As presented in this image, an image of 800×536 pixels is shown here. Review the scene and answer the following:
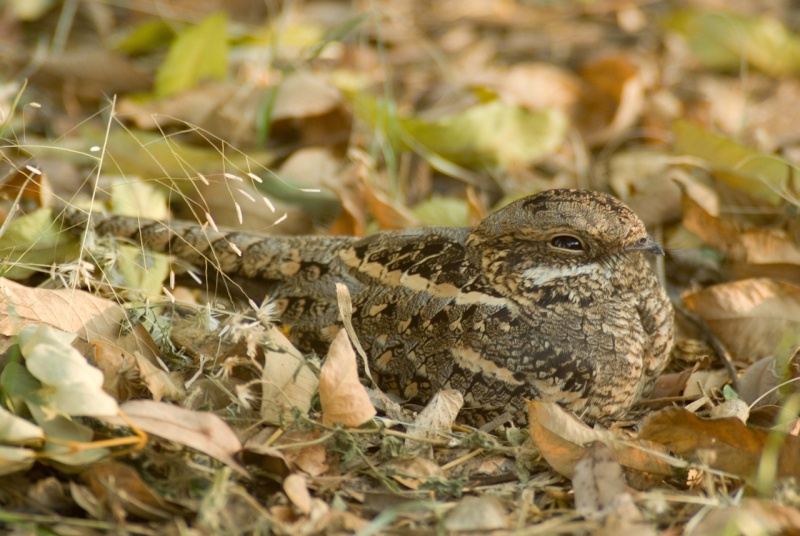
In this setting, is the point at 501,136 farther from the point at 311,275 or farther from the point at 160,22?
the point at 160,22

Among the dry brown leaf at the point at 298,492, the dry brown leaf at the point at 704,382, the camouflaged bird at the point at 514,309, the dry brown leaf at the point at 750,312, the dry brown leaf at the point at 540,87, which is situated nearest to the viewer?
the dry brown leaf at the point at 298,492

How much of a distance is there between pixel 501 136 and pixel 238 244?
153 centimetres

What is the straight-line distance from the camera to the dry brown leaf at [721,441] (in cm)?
226

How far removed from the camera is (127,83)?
4.34 metres

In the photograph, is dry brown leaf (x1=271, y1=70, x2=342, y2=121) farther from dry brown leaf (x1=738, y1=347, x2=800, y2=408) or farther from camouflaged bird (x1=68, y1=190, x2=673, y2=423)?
dry brown leaf (x1=738, y1=347, x2=800, y2=408)

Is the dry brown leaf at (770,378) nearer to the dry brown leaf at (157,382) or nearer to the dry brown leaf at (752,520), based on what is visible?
the dry brown leaf at (752,520)

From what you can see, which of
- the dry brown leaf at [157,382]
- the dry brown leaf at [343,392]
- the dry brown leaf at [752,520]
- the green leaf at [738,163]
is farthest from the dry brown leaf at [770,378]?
the dry brown leaf at [157,382]

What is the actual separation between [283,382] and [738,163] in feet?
7.18

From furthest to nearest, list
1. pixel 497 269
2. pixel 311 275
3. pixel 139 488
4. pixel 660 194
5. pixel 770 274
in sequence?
pixel 660 194
pixel 770 274
pixel 311 275
pixel 497 269
pixel 139 488

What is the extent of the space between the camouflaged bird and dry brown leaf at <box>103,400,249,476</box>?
600 mm

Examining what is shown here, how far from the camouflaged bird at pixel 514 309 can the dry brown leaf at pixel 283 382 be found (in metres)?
0.31

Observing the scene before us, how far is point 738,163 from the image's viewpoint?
11.9ft

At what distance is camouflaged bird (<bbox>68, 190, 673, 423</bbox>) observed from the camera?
258 centimetres

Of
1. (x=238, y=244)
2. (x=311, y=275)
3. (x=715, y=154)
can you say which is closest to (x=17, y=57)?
A: (x=238, y=244)
